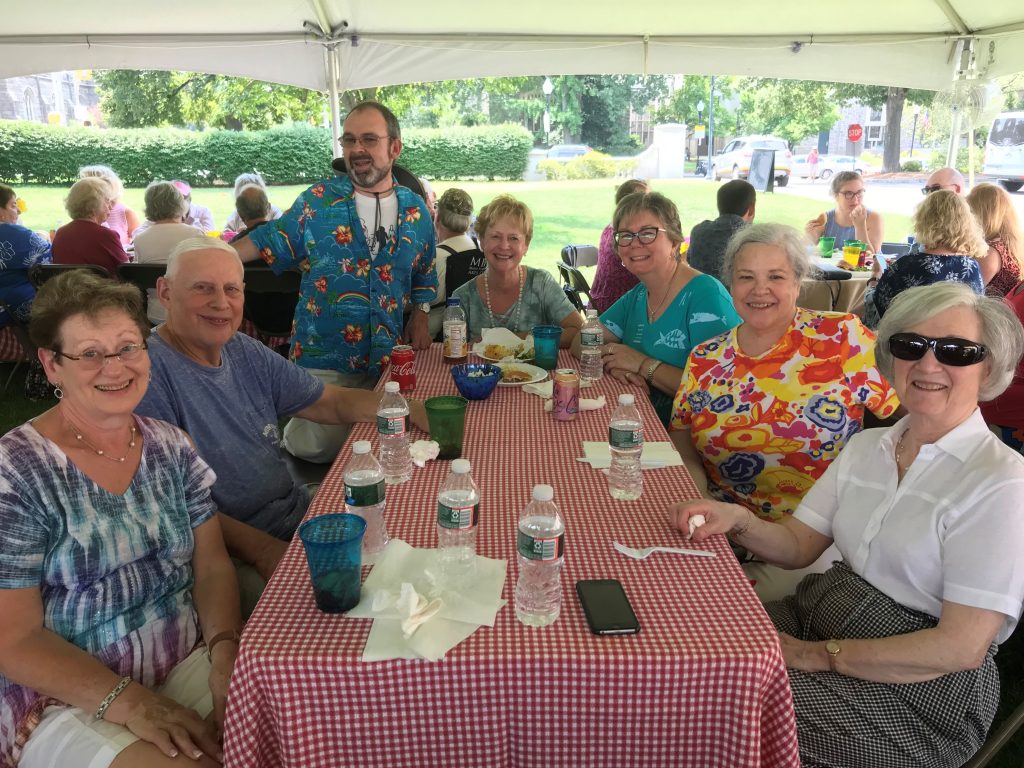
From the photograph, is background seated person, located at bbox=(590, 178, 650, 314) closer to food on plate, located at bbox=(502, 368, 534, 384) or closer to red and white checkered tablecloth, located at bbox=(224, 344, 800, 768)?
food on plate, located at bbox=(502, 368, 534, 384)

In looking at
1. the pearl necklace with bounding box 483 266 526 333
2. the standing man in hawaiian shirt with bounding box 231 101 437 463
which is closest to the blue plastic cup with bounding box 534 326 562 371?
the pearl necklace with bounding box 483 266 526 333

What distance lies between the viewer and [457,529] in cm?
139

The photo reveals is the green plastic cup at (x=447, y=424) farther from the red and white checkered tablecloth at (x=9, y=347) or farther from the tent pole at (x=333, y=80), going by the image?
the red and white checkered tablecloth at (x=9, y=347)

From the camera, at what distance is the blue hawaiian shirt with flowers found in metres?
3.18

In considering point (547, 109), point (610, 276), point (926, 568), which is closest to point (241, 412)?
point (926, 568)

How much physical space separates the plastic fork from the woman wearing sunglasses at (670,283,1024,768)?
7 centimetres

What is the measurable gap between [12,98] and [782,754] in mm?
25619

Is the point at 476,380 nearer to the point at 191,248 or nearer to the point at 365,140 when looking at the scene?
the point at 191,248

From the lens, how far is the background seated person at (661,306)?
9.06ft

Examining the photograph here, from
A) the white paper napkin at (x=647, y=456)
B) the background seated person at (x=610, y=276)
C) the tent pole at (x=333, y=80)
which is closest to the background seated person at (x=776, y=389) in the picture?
the white paper napkin at (x=647, y=456)

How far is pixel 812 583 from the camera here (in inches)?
71.3

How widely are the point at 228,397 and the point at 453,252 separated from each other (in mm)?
2606

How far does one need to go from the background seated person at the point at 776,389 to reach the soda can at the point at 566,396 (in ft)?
1.37

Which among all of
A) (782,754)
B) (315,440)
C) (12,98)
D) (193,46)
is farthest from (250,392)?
(12,98)
